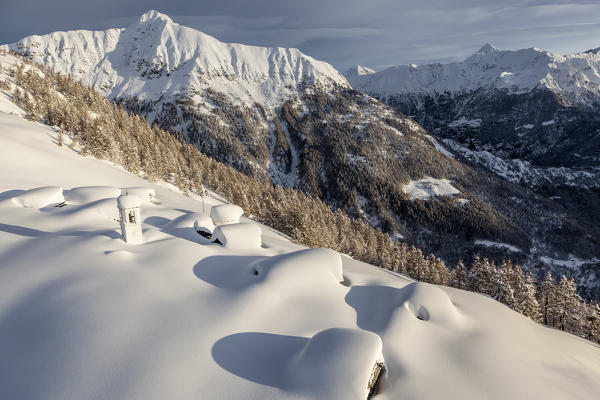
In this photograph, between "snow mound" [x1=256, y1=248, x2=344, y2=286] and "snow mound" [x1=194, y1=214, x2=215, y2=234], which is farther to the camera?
"snow mound" [x1=194, y1=214, x2=215, y2=234]

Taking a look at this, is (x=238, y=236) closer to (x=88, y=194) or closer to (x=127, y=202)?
(x=127, y=202)

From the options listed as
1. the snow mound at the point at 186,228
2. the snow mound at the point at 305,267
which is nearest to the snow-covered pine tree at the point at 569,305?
the snow mound at the point at 305,267

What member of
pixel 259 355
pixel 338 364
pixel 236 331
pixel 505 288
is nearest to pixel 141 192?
pixel 236 331

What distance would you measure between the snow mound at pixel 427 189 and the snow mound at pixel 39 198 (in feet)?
596

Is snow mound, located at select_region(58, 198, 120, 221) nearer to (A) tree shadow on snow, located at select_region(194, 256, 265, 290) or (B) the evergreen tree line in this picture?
→ (A) tree shadow on snow, located at select_region(194, 256, 265, 290)

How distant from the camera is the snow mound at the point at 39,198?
2448cm

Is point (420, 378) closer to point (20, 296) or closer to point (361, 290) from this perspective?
point (361, 290)

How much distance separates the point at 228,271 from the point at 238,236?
180 inches

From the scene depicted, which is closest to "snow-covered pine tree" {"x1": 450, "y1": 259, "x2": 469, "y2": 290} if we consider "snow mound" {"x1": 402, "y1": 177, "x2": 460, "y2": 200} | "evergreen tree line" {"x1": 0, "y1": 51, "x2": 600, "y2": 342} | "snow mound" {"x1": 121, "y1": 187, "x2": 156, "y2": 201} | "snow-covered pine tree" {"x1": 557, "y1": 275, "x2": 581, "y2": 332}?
"evergreen tree line" {"x1": 0, "y1": 51, "x2": 600, "y2": 342}

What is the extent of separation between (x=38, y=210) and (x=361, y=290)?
26.3 meters

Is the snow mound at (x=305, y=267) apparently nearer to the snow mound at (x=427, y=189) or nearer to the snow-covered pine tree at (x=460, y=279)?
the snow-covered pine tree at (x=460, y=279)

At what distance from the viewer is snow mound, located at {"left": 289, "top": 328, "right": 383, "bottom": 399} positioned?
9.77 meters

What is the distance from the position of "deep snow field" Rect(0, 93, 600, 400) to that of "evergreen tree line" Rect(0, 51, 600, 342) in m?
21.0

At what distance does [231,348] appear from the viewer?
11.8m
